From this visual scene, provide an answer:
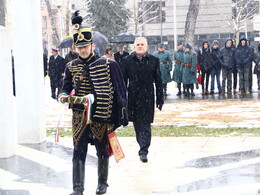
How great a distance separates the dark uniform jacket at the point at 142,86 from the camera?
1015 cm

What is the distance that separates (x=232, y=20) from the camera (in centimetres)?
5925

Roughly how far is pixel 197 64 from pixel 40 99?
40.8 feet

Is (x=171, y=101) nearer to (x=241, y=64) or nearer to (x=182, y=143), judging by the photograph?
(x=241, y=64)

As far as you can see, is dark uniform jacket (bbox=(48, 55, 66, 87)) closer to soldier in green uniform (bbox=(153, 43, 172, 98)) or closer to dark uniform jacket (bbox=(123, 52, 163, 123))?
soldier in green uniform (bbox=(153, 43, 172, 98))

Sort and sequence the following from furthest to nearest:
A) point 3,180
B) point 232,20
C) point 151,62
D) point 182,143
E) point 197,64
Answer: point 232,20, point 197,64, point 182,143, point 151,62, point 3,180

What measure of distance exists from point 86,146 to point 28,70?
4.96m

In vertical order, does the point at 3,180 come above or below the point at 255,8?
below

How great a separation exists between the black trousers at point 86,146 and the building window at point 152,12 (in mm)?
48891

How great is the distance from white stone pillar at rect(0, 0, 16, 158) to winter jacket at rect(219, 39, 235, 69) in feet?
42.3

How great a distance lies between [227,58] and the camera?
2298 cm

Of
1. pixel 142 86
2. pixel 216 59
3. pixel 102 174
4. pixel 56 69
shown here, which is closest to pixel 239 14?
pixel 216 59

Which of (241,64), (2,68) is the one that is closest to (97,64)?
(2,68)

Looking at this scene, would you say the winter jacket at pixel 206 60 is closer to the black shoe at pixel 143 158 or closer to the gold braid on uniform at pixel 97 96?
the black shoe at pixel 143 158

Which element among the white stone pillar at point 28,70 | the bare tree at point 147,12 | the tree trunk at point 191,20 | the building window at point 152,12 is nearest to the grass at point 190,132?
the white stone pillar at point 28,70
